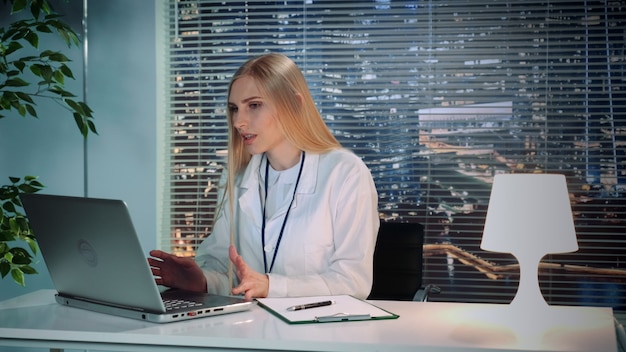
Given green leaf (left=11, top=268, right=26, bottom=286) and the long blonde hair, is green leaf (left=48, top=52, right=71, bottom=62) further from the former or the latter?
the long blonde hair

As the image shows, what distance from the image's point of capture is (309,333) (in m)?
1.73

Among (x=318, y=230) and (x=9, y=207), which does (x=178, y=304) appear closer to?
(x=318, y=230)

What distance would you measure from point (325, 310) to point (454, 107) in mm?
2636

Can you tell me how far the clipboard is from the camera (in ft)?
6.09

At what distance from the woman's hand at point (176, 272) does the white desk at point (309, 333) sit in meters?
0.31

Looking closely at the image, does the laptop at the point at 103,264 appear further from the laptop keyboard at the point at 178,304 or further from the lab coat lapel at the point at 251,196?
the lab coat lapel at the point at 251,196

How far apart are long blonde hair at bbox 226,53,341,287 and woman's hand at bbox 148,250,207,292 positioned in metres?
0.27

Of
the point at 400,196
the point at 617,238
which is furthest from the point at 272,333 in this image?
the point at 617,238

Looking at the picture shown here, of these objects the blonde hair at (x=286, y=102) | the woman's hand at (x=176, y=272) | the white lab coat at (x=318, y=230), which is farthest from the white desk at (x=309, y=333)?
the blonde hair at (x=286, y=102)

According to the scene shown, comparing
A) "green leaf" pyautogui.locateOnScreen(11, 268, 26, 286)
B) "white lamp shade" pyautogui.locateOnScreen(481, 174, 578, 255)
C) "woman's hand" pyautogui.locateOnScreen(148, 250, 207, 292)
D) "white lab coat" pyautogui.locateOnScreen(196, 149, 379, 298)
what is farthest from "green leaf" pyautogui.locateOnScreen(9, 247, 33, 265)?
"white lamp shade" pyautogui.locateOnScreen(481, 174, 578, 255)

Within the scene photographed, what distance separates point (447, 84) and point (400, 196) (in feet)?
2.23

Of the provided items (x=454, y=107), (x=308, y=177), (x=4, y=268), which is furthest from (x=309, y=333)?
(x=454, y=107)

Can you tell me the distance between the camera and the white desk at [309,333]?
5.48 ft

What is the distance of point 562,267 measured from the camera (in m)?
4.24
